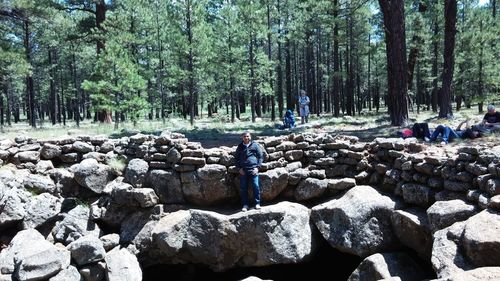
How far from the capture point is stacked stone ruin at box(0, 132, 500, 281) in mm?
7180

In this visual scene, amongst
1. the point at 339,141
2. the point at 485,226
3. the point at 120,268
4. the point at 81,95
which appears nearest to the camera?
the point at 485,226

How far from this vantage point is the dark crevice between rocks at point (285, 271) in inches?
361

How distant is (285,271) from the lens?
9.35 m

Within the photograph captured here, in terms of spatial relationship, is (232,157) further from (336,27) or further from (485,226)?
(336,27)

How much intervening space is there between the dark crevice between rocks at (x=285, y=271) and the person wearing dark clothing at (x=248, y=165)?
163cm

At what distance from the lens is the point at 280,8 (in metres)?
29.5

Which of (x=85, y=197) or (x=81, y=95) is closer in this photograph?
(x=85, y=197)

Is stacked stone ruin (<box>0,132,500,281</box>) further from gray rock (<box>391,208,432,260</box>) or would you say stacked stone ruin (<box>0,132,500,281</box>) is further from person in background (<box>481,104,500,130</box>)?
person in background (<box>481,104,500,130</box>)

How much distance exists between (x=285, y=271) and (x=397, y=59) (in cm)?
768

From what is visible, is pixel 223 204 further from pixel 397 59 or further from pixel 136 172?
pixel 397 59

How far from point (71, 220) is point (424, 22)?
915 inches

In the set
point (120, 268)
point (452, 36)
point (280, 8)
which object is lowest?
point (120, 268)

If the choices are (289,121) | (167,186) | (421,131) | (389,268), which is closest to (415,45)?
(289,121)

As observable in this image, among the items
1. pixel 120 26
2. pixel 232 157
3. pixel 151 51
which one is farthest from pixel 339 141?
pixel 151 51
